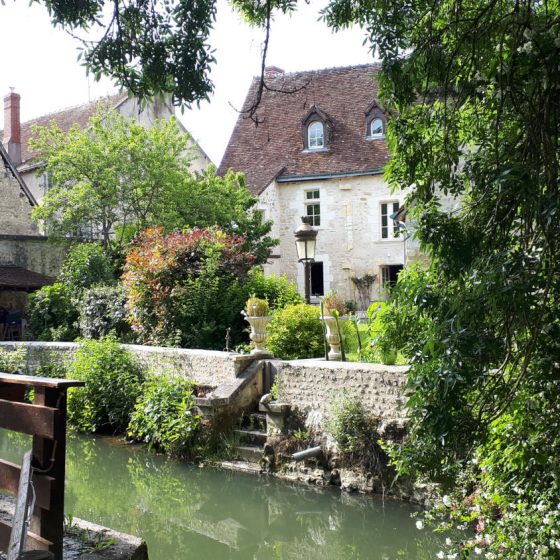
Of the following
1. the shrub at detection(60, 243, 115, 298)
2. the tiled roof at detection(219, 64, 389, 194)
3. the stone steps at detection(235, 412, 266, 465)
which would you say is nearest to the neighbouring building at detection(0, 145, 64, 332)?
the shrub at detection(60, 243, 115, 298)

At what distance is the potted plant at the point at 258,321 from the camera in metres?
10.7

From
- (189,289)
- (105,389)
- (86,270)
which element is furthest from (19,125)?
(105,389)

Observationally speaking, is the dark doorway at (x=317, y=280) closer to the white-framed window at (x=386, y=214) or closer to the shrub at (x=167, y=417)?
the white-framed window at (x=386, y=214)

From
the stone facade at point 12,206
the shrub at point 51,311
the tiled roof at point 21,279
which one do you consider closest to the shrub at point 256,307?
the shrub at point 51,311

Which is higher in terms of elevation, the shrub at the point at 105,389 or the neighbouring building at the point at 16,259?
the neighbouring building at the point at 16,259

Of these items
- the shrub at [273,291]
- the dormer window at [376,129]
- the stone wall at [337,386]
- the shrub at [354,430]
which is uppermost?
the dormer window at [376,129]

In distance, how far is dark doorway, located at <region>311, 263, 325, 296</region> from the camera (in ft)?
89.5

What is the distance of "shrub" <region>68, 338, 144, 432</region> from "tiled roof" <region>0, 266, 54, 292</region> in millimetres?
8023

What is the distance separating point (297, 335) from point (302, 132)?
17.3 meters

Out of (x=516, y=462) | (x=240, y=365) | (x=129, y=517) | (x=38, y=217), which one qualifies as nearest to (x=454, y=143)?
(x=516, y=462)

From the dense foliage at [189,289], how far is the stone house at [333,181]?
12765mm

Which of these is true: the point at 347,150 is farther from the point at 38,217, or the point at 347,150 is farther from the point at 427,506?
the point at 427,506

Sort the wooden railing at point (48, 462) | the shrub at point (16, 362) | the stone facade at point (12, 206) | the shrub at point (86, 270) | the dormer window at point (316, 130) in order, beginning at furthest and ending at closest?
1. the dormer window at point (316, 130)
2. the stone facade at point (12, 206)
3. the shrub at point (86, 270)
4. the shrub at point (16, 362)
5. the wooden railing at point (48, 462)

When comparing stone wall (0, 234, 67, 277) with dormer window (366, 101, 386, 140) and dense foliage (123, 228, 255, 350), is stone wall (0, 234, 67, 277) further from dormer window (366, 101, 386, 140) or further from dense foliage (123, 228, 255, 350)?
dormer window (366, 101, 386, 140)
